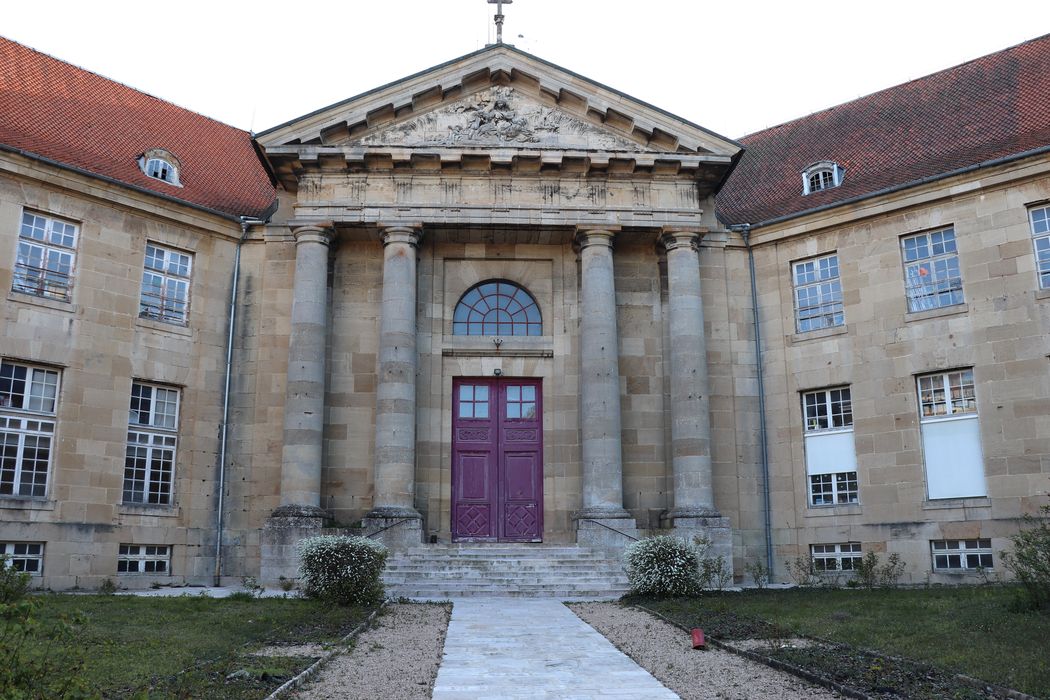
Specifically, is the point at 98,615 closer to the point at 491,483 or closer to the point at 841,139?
the point at 491,483

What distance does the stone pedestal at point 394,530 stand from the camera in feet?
69.4

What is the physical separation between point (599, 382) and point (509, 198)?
5113 mm

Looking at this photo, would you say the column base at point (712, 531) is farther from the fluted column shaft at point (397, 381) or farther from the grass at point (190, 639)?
the grass at point (190, 639)

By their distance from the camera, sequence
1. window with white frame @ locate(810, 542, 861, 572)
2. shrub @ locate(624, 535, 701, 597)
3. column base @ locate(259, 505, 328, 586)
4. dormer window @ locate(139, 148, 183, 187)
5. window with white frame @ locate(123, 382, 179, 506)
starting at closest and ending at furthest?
shrub @ locate(624, 535, 701, 597) → column base @ locate(259, 505, 328, 586) → window with white frame @ locate(123, 382, 179, 506) → window with white frame @ locate(810, 542, 861, 572) → dormer window @ locate(139, 148, 183, 187)

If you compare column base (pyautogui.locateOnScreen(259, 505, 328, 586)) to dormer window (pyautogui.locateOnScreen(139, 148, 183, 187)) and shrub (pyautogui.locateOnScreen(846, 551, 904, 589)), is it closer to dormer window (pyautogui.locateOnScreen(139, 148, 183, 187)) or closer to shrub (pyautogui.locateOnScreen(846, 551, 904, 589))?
dormer window (pyautogui.locateOnScreen(139, 148, 183, 187))

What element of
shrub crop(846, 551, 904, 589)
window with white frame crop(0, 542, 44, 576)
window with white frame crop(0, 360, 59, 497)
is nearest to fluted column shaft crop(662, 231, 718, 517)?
shrub crop(846, 551, 904, 589)

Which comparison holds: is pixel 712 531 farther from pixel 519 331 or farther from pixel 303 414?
pixel 303 414

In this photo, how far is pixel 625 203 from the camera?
23.9 meters

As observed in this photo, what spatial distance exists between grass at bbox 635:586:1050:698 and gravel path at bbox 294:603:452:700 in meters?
3.75

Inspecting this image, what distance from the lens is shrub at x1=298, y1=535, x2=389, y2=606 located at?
16.3m

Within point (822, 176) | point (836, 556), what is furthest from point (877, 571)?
point (822, 176)

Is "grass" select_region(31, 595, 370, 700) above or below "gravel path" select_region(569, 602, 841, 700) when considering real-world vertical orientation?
above

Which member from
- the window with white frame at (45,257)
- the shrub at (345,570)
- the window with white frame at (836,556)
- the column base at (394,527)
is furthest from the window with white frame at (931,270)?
the window with white frame at (45,257)

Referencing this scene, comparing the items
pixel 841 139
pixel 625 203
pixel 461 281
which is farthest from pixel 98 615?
pixel 841 139
